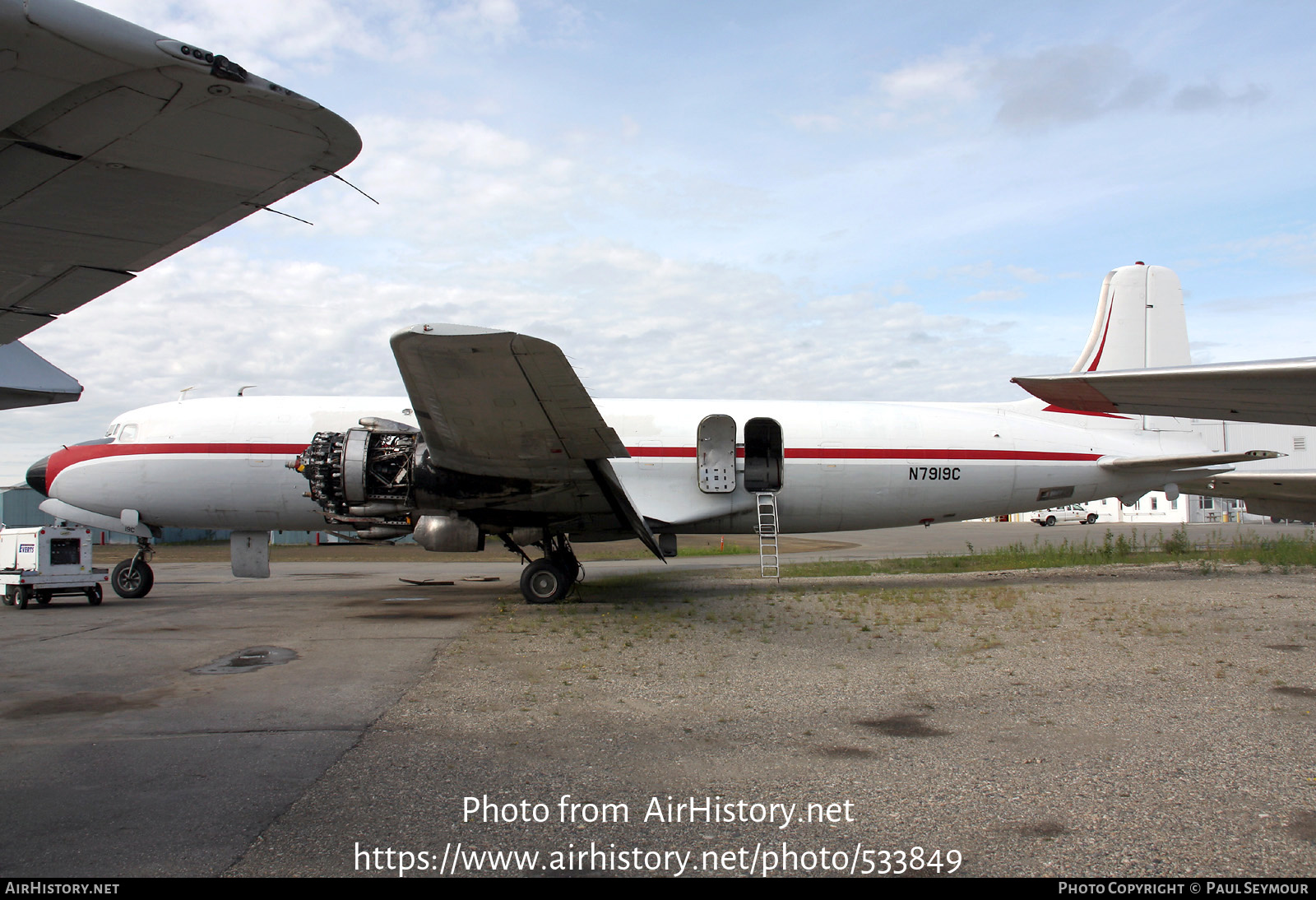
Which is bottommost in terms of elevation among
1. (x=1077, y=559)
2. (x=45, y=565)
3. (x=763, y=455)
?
(x=1077, y=559)

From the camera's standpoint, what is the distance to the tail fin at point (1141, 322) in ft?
44.6

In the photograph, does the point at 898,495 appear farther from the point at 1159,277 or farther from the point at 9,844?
the point at 9,844

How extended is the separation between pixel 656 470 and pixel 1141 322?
30.7 feet

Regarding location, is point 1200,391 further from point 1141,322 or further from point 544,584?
point 1141,322

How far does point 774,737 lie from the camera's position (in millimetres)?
4816

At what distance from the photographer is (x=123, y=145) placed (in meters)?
2.58

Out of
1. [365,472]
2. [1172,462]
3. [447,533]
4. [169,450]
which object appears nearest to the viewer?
A: [365,472]

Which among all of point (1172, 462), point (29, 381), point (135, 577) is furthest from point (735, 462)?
point (135, 577)

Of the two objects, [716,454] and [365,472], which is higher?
[716,454]

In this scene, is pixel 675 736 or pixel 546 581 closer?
pixel 675 736

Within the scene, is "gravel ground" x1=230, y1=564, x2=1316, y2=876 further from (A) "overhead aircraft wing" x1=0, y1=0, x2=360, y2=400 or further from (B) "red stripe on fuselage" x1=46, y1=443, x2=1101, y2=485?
(B) "red stripe on fuselage" x1=46, y1=443, x2=1101, y2=485

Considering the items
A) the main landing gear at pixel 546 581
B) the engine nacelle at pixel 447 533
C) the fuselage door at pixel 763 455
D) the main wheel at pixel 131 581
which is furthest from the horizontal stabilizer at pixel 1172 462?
the main wheel at pixel 131 581

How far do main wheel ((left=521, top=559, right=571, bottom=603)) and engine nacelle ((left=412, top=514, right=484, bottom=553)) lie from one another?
91 cm

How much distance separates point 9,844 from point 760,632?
674cm
